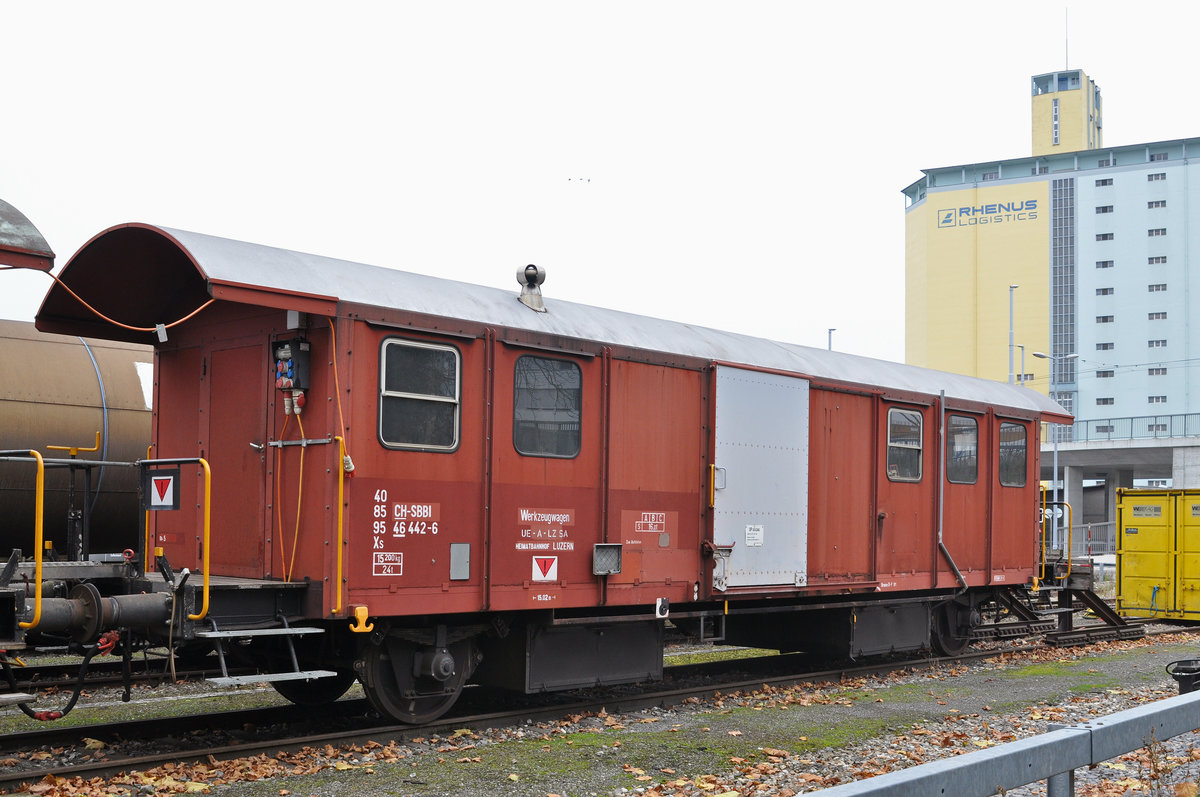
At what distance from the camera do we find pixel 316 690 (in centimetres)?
1023

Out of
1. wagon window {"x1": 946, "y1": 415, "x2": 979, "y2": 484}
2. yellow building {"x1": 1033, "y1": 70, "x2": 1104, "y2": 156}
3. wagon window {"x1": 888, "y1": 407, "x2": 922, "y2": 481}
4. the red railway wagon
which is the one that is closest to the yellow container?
wagon window {"x1": 946, "y1": 415, "x2": 979, "y2": 484}

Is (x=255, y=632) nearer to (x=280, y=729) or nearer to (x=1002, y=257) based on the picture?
(x=280, y=729)

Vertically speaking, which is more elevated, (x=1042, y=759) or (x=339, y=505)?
(x=339, y=505)

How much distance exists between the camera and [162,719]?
9.12m

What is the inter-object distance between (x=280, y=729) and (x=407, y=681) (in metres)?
1.12

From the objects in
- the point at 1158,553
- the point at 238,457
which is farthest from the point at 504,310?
the point at 1158,553

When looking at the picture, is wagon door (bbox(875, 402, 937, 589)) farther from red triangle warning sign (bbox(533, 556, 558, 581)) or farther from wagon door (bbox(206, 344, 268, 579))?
wagon door (bbox(206, 344, 268, 579))

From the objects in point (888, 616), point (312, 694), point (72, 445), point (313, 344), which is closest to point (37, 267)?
point (313, 344)

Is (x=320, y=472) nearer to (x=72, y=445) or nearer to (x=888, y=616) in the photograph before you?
(x=72, y=445)

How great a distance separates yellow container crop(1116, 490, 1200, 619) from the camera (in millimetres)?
19516

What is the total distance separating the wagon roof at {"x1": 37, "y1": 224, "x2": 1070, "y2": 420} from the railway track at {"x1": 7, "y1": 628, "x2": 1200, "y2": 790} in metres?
3.28

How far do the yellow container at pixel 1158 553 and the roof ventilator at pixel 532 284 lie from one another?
14177 millimetres

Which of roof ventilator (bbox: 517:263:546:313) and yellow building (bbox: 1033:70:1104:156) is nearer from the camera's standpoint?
roof ventilator (bbox: 517:263:546:313)

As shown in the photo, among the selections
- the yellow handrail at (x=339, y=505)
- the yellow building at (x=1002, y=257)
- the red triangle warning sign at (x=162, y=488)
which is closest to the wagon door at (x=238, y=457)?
the red triangle warning sign at (x=162, y=488)
